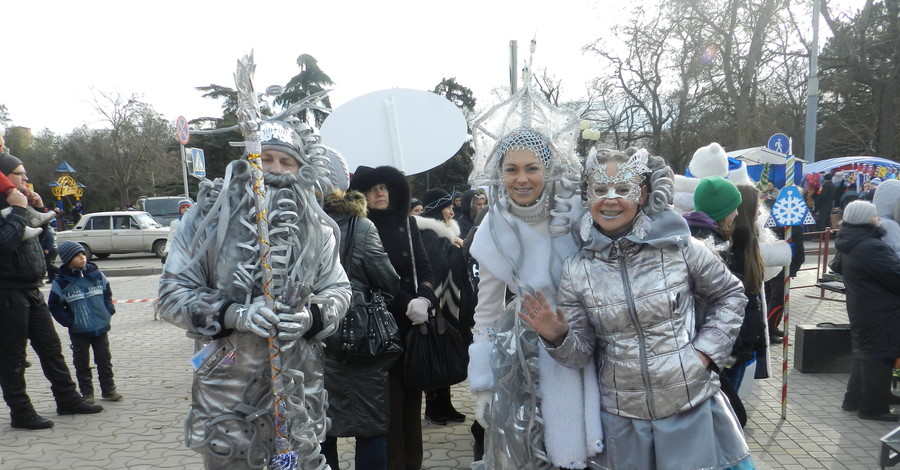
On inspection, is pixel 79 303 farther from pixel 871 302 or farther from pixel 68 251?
pixel 871 302

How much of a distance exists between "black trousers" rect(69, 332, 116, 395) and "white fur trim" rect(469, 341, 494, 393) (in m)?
4.48

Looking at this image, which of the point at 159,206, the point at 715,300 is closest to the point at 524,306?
the point at 715,300

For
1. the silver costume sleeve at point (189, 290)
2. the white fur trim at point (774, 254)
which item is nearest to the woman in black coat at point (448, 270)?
the silver costume sleeve at point (189, 290)

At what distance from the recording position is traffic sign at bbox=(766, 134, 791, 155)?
6777 millimetres

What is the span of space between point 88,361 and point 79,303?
0.57 m

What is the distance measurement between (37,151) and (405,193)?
4762 centimetres

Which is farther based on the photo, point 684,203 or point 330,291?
point 684,203

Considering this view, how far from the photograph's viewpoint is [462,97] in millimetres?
23641

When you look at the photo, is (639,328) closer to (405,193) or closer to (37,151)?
(405,193)

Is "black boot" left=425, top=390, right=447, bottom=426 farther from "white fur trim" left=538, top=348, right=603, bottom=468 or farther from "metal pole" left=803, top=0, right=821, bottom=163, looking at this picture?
"metal pole" left=803, top=0, right=821, bottom=163

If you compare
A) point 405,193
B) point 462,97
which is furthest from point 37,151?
point 405,193

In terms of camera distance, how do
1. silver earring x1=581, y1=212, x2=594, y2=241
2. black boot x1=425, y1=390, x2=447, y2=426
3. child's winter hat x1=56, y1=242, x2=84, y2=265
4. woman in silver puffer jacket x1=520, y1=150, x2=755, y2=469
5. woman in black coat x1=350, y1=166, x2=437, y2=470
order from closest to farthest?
woman in silver puffer jacket x1=520, y1=150, x2=755, y2=469 → silver earring x1=581, y1=212, x2=594, y2=241 → woman in black coat x1=350, y1=166, x2=437, y2=470 → black boot x1=425, y1=390, x2=447, y2=426 → child's winter hat x1=56, y1=242, x2=84, y2=265

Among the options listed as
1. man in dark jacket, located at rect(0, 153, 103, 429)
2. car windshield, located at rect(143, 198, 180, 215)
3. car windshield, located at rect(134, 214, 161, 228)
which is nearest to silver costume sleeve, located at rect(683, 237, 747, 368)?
man in dark jacket, located at rect(0, 153, 103, 429)

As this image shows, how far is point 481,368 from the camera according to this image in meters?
2.35
